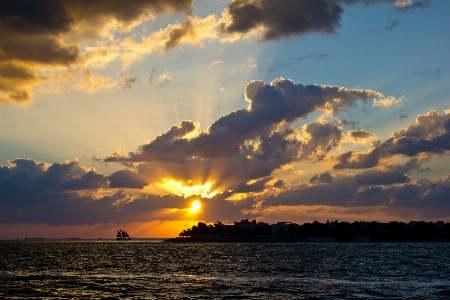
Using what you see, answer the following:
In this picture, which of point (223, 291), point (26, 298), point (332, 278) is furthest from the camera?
point (332, 278)

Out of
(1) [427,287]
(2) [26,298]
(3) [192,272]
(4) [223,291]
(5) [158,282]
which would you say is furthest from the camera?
(3) [192,272]

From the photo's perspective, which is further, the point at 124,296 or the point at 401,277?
the point at 401,277

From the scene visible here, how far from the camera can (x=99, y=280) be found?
79.4m

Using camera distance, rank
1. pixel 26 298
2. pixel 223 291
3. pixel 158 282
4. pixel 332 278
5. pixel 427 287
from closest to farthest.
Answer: pixel 26 298 < pixel 223 291 < pixel 427 287 < pixel 158 282 < pixel 332 278

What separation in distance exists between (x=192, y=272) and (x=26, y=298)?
1556 inches

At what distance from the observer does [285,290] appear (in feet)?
218

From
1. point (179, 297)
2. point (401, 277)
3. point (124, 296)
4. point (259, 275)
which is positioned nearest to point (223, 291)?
point (179, 297)

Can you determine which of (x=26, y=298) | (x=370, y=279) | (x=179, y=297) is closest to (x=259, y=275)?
(x=370, y=279)

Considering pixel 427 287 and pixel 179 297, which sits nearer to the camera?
pixel 179 297

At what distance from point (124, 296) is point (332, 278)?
36.3 meters

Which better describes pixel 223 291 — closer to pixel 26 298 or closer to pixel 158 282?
pixel 158 282

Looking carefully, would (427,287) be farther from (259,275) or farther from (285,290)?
(259,275)

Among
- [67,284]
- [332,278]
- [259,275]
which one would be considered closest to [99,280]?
[67,284]

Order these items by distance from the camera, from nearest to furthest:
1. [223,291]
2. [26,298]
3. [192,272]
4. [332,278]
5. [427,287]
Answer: [26,298] → [223,291] → [427,287] → [332,278] → [192,272]
